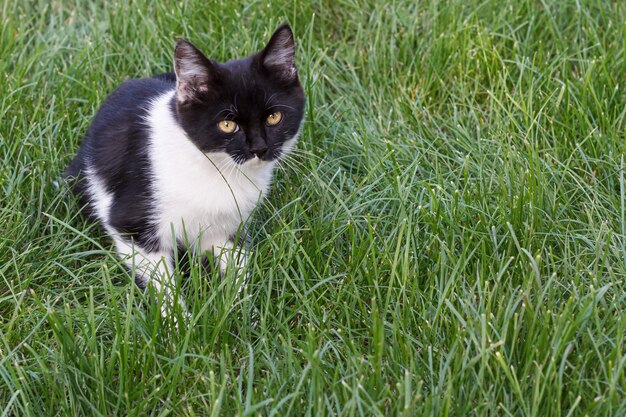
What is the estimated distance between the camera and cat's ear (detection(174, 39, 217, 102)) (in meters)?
2.92

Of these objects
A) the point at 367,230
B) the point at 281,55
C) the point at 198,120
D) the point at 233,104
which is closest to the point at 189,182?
the point at 198,120

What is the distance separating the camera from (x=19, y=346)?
103 inches

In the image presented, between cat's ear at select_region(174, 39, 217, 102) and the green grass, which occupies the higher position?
cat's ear at select_region(174, 39, 217, 102)

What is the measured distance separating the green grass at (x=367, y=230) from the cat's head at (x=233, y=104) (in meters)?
0.30

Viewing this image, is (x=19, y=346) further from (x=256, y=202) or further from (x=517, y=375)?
(x=517, y=375)

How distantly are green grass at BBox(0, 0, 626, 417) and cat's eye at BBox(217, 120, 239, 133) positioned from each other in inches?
14.5

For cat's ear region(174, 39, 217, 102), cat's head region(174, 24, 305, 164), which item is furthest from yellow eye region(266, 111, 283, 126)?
Result: cat's ear region(174, 39, 217, 102)

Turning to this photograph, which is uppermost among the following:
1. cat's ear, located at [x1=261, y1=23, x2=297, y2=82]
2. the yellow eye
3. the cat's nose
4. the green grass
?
cat's ear, located at [x1=261, y1=23, x2=297, y2=82]

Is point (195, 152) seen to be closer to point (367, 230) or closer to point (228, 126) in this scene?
point (228, 126)

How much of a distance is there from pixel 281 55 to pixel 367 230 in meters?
0.73

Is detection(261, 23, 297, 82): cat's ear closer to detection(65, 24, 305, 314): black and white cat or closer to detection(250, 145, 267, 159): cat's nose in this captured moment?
detection(65, 24, 305, 314): black and white cat

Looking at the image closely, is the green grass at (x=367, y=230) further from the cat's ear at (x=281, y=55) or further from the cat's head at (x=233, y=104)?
the cat's ear at (x=281, y=55)

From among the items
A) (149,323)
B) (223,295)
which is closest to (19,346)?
(149,323)

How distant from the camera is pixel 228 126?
303 cm
